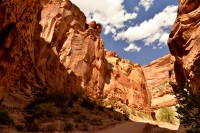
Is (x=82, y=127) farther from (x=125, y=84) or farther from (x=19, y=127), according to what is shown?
(x=125, y=84)

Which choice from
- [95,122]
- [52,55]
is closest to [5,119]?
[95,122]

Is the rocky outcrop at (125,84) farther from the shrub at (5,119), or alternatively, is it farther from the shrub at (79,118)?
the shrub at (5,119)

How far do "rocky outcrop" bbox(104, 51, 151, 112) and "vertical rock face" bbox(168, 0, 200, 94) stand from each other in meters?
23.3

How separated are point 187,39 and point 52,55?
20591 mm

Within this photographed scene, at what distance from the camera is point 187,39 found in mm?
17750

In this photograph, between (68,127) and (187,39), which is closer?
(187,39)

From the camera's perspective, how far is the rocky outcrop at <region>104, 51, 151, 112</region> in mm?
43938

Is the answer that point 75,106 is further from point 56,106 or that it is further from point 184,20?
point 184,20

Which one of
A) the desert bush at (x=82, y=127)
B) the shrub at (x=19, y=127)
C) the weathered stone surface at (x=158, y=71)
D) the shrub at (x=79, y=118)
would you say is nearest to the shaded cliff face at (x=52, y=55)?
the shrub at (x=79, y=118)

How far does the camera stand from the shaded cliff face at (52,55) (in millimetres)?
24375

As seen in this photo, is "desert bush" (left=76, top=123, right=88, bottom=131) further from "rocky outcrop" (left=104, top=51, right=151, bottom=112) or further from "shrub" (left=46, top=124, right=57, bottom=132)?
"rocky outcrop" (left=104, top=51, right=151, bottom=112)

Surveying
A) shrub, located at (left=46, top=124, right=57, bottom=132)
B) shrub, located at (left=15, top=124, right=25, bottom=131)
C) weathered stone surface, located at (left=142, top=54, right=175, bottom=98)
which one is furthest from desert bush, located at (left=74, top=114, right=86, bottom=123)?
weathered stone surface, located at (left=142, top=54, right=175, bottom=98)


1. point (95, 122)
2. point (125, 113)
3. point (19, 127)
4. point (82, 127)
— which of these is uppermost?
point (125, 113)

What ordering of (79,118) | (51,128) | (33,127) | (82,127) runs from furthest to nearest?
(79,118), (82,127), (51,128), (33,127)
